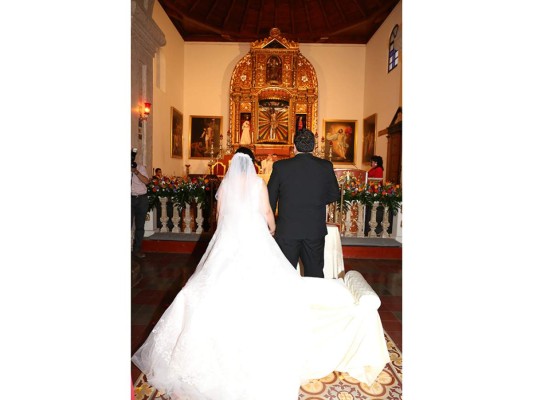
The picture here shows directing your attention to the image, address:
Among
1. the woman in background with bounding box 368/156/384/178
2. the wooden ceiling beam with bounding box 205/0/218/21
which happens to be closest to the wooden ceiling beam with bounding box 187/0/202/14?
the wooden ceiling beam with bounding box 205/0/218/21

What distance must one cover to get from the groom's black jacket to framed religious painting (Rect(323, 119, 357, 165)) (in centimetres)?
1082

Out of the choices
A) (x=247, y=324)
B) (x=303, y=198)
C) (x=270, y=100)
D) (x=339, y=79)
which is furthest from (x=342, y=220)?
(x=339, y=79)

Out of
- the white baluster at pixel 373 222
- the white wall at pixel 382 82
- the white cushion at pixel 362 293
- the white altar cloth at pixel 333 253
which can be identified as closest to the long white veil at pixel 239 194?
the white cushion at pixel 362 293

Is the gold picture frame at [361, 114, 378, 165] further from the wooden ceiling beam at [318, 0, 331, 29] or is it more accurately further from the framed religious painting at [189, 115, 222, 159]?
the framed religious painting at [189, 115, 222, 159]

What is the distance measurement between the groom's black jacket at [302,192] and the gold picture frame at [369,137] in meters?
9.92

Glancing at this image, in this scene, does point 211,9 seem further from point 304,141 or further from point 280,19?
point 304,141

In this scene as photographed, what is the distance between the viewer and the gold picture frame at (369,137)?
12195 mm

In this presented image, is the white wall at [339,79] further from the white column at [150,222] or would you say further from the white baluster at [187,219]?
the white column at [150,222]

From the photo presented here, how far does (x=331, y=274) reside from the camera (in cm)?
396

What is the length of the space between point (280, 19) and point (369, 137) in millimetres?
5411
